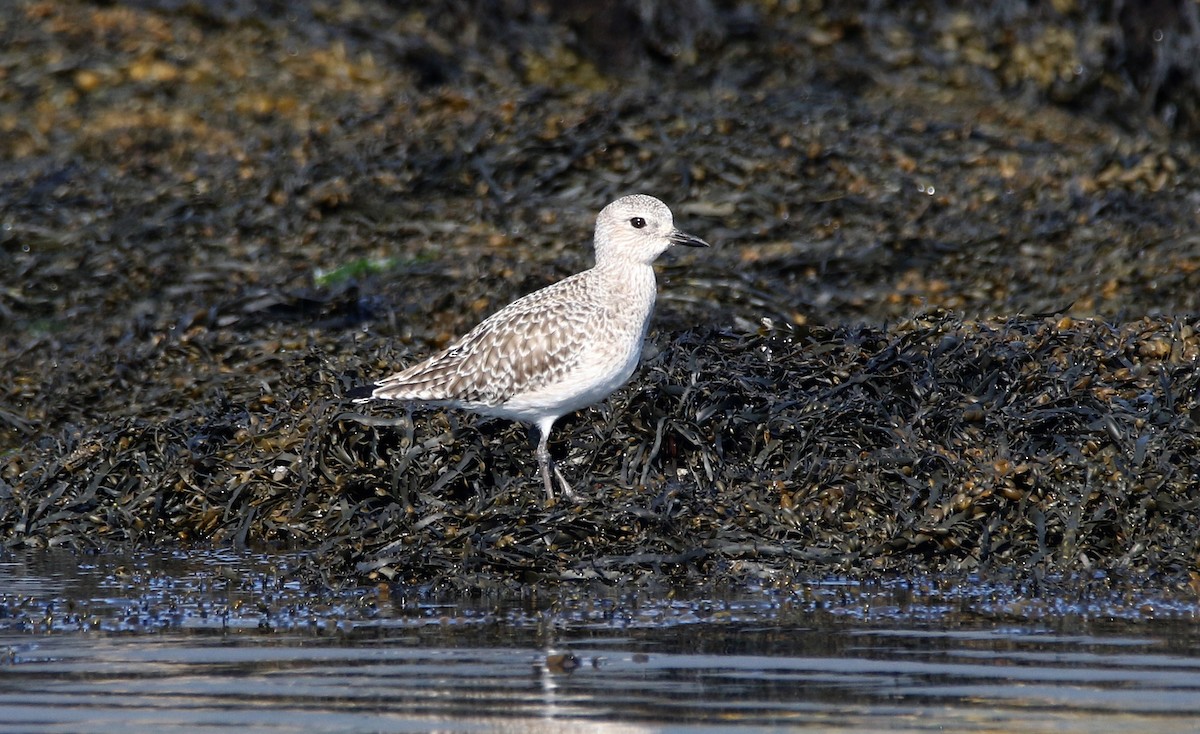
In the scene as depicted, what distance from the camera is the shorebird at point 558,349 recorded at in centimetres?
718

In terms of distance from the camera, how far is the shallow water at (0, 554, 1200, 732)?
453 cm

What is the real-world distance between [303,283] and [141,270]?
1.23m

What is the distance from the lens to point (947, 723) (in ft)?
14.5

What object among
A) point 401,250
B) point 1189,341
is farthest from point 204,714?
point 401,250

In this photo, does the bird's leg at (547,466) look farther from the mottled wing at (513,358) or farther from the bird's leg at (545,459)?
the mottled wing at (513,358)

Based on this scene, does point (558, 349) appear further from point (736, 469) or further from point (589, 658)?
point (589, 658)

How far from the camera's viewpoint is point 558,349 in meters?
7.26

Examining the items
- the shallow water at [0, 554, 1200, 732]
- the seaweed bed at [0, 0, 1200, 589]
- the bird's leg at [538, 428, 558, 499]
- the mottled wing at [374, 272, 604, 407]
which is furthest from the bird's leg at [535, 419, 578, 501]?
the shallow water at [0, 554, 1200, 732]

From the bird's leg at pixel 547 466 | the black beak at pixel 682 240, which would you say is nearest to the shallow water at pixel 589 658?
the bird's leg at pixel 547 466

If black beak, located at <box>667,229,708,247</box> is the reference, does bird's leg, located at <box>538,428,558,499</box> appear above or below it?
below

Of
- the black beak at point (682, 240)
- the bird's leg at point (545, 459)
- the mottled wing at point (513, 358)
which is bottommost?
the bird's leg at point (545, 459)

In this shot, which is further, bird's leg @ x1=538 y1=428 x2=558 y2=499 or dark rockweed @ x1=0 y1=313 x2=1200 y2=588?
bird's leg @ x1=538 y1=428 x2=558 y2=499

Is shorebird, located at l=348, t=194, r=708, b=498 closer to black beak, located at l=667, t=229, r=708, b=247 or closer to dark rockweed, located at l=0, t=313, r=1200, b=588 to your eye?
black beak, located at l=667, t=229, r=708, b=247

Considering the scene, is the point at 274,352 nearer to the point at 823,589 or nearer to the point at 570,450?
the point at 570,450
